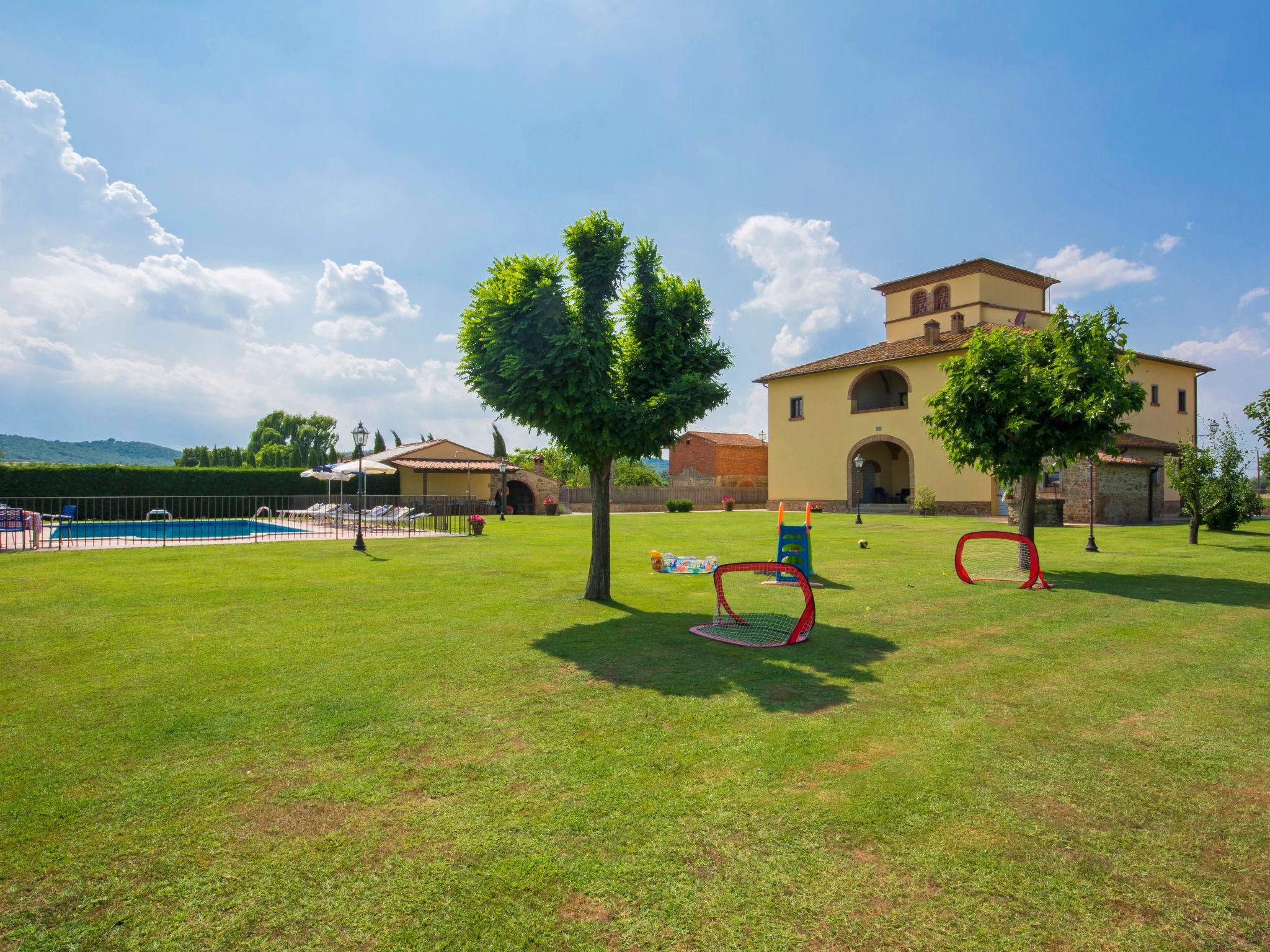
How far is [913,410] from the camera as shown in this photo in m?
35.3

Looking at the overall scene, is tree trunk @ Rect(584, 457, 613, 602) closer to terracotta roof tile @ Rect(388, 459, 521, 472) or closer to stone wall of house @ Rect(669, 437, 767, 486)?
terracotta roof tile @ Rect(388, 459, 521, 472)

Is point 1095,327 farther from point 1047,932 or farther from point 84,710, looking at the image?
point 84,710

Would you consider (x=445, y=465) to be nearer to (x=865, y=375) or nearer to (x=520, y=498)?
(x=520, y=498)

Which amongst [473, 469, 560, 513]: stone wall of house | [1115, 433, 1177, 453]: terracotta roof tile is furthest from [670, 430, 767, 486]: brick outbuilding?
[1115, 433, 1177, 453]: terracotta roof tile

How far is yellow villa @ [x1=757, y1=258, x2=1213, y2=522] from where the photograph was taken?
3306 cm

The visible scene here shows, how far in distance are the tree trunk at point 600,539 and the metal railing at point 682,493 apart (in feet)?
110

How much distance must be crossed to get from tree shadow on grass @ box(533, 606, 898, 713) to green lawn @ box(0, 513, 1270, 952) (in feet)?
0.16

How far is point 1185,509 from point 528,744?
2397 centimetres

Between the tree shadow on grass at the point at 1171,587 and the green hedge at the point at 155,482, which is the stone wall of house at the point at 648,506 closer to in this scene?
Answer: the green hedge at the point at 155,482

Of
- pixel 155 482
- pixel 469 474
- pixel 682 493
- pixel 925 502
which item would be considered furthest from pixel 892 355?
pixel 155 482

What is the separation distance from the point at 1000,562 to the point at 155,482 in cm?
3727

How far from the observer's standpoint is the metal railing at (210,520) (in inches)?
768

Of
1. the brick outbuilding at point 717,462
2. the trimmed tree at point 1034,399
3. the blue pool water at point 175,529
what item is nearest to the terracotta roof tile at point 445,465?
the blue pool water at point 175,529

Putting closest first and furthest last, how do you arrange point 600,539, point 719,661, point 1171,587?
point 719,661 < point 600,539 < point 1171,587
